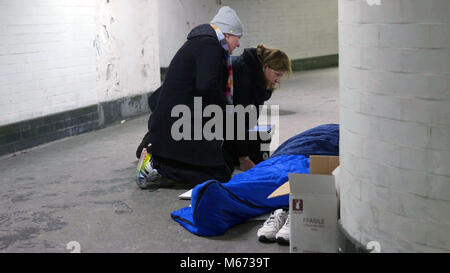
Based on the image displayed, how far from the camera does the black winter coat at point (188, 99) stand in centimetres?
468

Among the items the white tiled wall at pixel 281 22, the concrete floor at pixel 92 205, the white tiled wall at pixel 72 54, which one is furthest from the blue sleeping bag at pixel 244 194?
the white tiled wall at pixel 281 22

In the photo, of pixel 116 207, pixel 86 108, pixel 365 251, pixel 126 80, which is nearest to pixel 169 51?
pixel 126 80

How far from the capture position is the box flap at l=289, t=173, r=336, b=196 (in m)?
3.20

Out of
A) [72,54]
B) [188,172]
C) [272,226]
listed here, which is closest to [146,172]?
[188,172]

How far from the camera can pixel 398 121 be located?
9.07 feet

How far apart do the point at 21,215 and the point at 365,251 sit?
2.43m

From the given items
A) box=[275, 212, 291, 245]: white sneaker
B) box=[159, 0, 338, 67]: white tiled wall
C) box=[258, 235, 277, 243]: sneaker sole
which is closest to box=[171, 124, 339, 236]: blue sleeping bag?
box=[258, 235, 277, 243]: sneaker sole

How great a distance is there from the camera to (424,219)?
2.72 meters

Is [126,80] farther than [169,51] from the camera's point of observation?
No

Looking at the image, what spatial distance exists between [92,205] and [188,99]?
3.40 ft

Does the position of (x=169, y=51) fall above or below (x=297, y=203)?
above

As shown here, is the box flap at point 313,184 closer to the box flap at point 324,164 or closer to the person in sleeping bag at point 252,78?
the box flap at point 324,164

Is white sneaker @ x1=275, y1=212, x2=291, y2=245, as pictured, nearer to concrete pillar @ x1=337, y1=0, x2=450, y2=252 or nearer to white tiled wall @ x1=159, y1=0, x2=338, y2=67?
concrete pillar @ x1=337, y1=0, x2=450, y2=252
